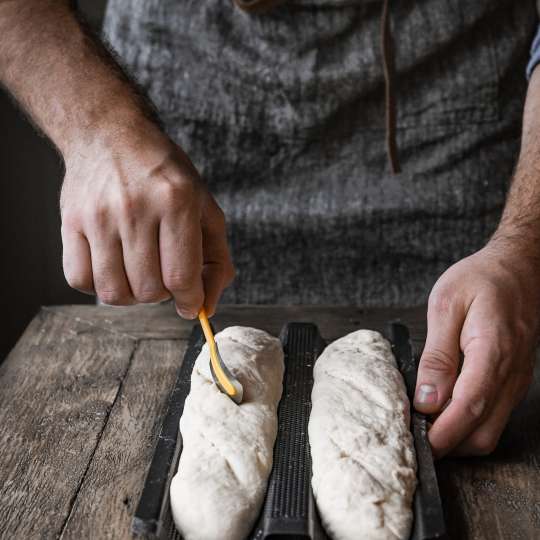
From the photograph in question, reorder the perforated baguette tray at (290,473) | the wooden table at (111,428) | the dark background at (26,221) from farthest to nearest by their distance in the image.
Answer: the dark background at (26,221), the wooden table at (111,428), the perforated baguette tray at (290,473)

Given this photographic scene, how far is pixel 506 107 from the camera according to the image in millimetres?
1928

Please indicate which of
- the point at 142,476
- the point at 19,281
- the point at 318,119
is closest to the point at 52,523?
the point at 142,476

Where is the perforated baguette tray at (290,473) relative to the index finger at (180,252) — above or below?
below

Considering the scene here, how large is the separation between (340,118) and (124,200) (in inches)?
35.5

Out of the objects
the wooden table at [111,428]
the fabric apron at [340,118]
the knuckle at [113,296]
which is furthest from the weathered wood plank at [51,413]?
the fabric apron at [340,118]

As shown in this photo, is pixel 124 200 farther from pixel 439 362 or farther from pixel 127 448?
pixel 439 362

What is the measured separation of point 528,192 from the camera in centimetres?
155

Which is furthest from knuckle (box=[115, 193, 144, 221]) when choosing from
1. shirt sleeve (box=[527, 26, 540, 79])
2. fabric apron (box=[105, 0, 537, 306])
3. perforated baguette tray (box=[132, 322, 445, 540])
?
shirt sleeve (box=[527, 26, 540, 79])

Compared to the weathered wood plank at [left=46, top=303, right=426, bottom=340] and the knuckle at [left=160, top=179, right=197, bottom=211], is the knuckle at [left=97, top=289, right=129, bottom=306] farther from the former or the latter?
the weathered wood plank at [left=46, top=303, right=426, bottom=340]

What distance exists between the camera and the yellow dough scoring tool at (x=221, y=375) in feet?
4.17

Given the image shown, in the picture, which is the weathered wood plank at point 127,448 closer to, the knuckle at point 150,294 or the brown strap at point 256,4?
the knuckle at point 150,294

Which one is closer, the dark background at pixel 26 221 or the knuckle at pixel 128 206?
the knuckle at pixel 128 206

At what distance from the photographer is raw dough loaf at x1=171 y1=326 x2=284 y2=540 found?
1.03 metres

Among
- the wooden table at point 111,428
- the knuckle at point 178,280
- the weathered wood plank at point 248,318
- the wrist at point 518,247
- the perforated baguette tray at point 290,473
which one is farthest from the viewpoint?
the weathered wood plank at point 248,318
